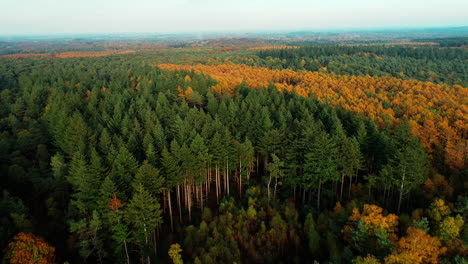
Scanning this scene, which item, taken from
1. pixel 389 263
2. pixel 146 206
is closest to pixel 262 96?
pixel 146 206

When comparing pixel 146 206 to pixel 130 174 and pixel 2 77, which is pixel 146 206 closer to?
pixel 130 174

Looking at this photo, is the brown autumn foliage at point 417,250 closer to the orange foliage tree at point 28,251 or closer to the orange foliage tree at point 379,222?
the orange foliage tree at point 379,222

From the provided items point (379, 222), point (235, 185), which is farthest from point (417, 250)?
point (235, 185)

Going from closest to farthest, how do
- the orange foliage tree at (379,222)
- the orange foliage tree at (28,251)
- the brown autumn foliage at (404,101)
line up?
the orange foliage tree at (28,251) < the orange foliage tree at (379,222) < the brown autumn foliage at (404,101)

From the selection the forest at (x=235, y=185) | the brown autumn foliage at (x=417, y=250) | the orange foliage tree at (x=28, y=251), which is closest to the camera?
the brown autumn foliage at (x=417, y=250)

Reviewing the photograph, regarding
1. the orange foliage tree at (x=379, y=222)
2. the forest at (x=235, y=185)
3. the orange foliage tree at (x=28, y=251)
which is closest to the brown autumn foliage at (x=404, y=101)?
the forest at (x=235, y=185)

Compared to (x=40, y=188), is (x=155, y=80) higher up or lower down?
higher up
